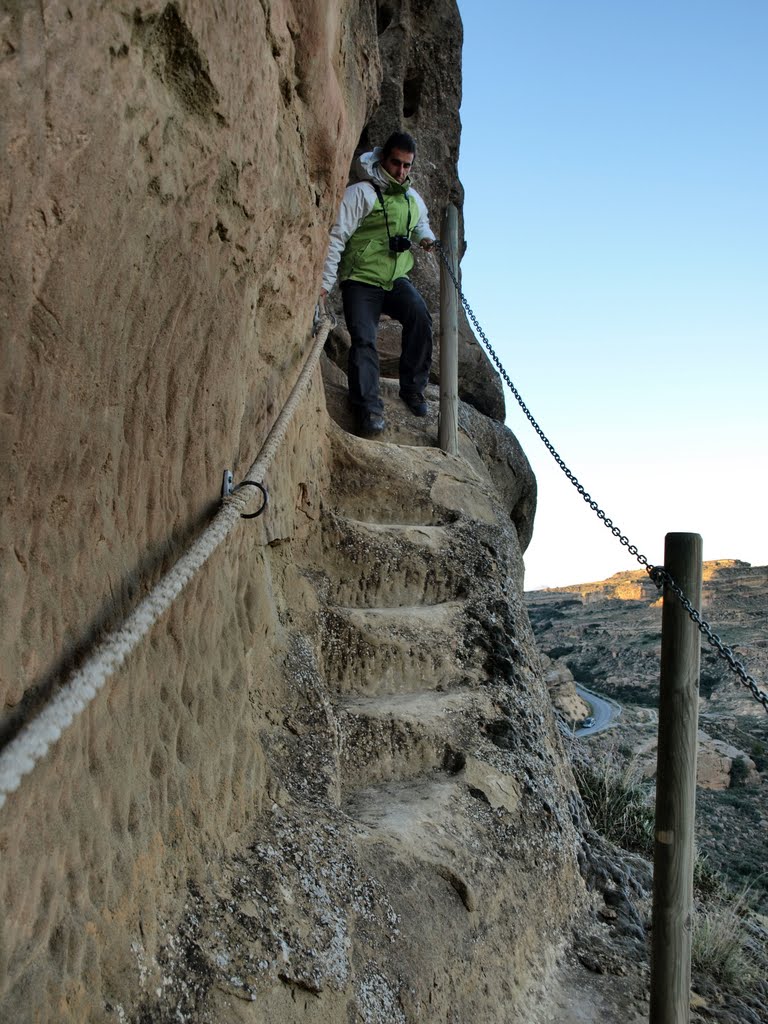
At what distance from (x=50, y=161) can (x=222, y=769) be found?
1598mm

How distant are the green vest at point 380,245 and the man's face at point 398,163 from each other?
0.06m

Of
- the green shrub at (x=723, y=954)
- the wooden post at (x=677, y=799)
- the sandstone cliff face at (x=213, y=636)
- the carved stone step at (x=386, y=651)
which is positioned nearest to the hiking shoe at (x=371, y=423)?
the sandstone cliff face at (x=213, y=636)

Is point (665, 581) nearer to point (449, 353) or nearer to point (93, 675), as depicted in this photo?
point (93, 675)

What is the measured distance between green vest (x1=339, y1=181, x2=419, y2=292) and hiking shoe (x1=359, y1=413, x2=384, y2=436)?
0.85 meters

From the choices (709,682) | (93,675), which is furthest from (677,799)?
(709,682)

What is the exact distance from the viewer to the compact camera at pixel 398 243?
5.50 meters

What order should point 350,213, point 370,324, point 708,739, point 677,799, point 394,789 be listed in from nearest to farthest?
point 677,799 → point 394,789 → point 350,213 → point 370,324 → point 708,739

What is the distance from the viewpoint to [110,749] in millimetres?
1825

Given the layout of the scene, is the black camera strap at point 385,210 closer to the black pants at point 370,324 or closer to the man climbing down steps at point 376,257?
the man climbing down steps at point 376,257

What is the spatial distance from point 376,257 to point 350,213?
47 centimetres

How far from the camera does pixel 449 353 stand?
6156 mm

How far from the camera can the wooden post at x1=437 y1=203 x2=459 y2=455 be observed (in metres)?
6.03

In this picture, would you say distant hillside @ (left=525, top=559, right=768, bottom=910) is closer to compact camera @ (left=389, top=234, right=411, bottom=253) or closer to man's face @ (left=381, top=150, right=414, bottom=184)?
compact camera @ (left=389, top=234, right=411, bottom=253)

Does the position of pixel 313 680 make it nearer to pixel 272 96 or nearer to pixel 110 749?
pixel 110 749
